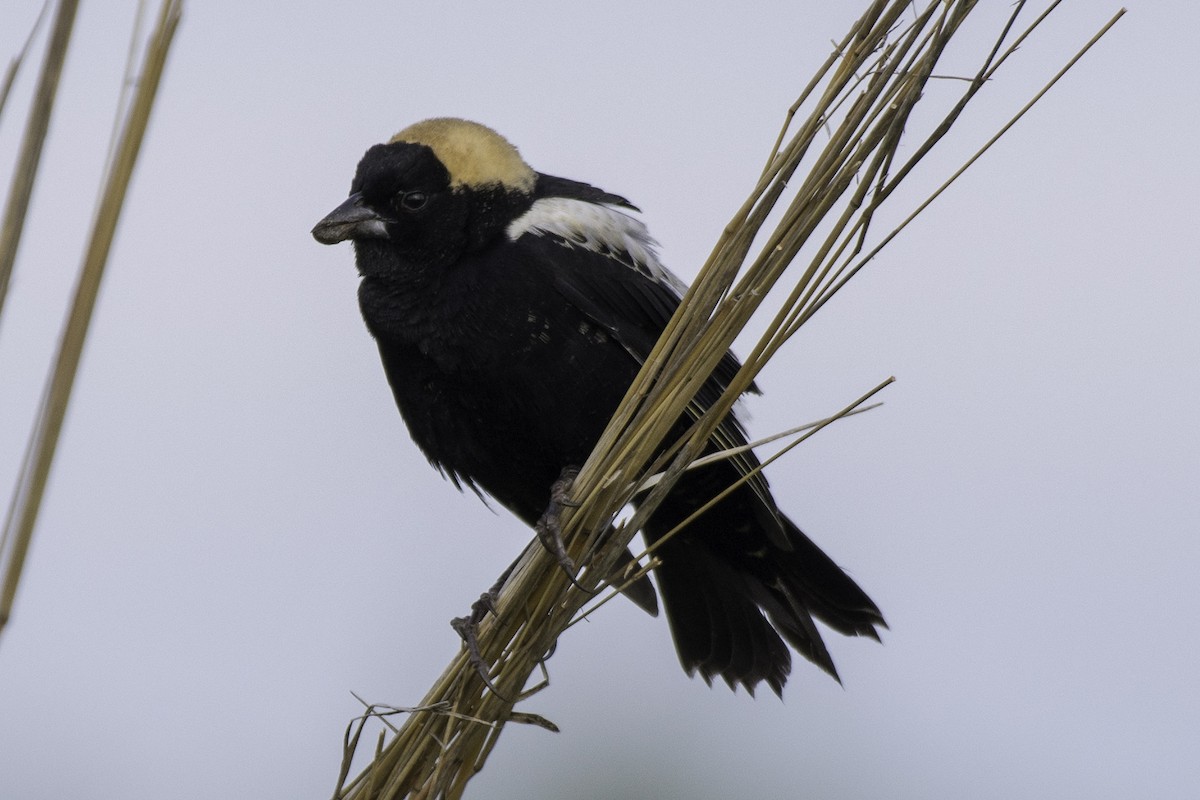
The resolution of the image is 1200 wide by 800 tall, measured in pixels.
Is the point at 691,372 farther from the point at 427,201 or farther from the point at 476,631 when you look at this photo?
the point at 427,201

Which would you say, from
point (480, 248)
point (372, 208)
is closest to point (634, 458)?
point (480, 248)

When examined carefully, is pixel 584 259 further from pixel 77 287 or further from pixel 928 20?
pixel 77 287

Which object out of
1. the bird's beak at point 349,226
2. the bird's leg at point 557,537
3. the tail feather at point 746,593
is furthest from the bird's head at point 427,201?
the bird's leg at point 557,537

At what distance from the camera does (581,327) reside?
2785mm

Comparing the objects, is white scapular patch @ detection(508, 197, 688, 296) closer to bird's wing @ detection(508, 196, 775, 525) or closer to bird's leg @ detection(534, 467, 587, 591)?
bird's wing @ detection(508, 196, 775, 525)

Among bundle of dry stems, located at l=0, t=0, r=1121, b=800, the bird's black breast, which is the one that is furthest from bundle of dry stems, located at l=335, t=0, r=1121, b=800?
the bird's black breast

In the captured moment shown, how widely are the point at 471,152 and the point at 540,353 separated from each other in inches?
24.2

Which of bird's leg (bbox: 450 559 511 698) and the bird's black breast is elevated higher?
the bird's black breast

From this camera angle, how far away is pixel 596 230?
2.96 metres

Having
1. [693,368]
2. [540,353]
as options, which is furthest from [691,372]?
[540,353]

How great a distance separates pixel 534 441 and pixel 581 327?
0.26 meters

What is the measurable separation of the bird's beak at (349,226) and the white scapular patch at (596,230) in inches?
11.6

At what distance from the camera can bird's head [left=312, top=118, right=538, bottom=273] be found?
291 centimetres

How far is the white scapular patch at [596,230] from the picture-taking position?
2.91 m
